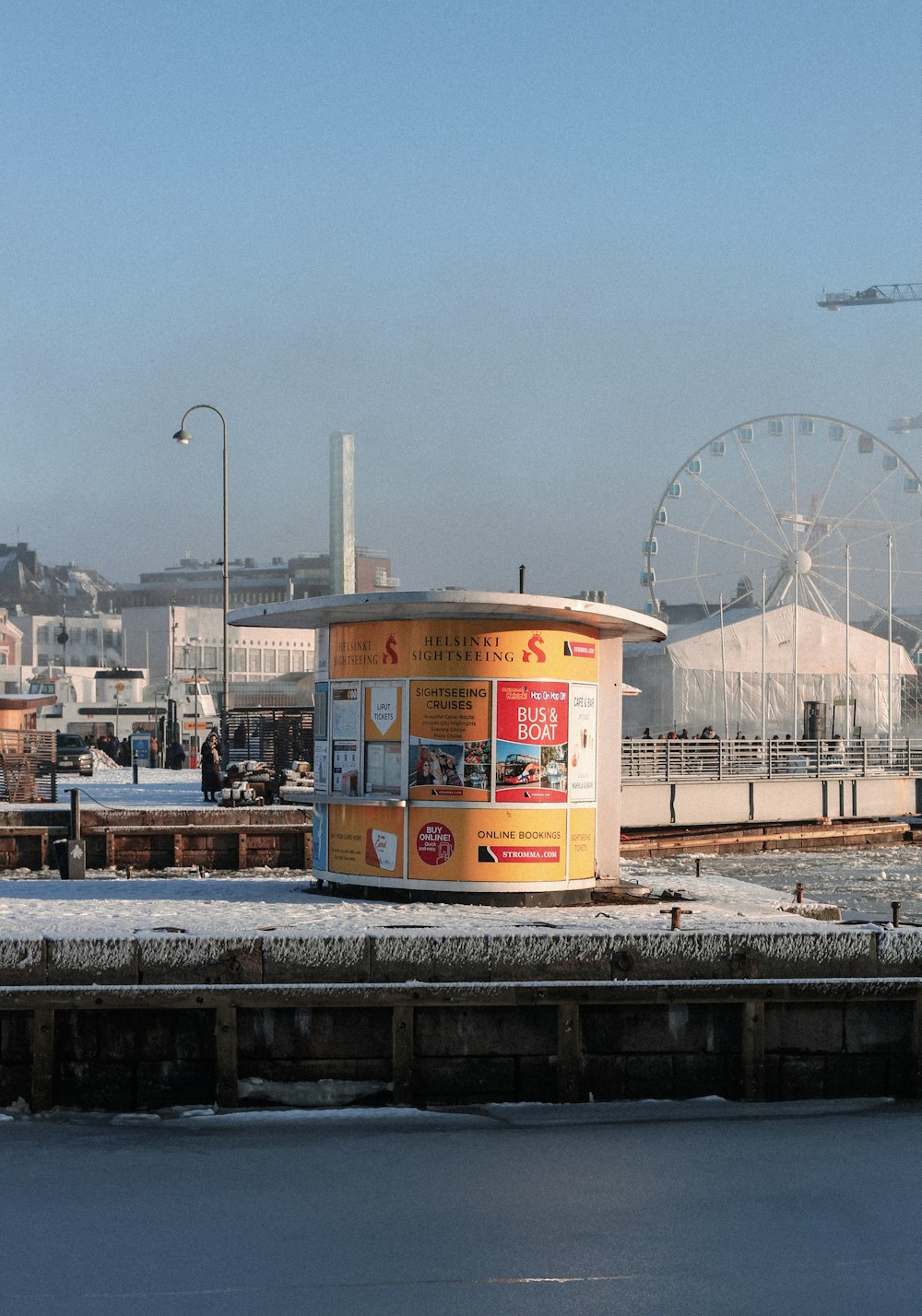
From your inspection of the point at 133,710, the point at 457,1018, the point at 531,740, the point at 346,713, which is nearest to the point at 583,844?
the point at 531,740

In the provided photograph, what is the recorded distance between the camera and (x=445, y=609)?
15734 millimetres

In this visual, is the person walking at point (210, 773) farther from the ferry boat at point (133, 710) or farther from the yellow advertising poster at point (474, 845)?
the ferry boat at point (133, 710)

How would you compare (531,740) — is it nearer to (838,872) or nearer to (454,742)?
(454,742)

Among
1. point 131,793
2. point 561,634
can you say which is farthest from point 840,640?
point 561,634

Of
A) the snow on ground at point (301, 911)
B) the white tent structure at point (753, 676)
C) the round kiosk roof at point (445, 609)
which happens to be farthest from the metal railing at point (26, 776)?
the white tent structure at point (753, 676)

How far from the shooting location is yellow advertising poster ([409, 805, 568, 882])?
1566cm

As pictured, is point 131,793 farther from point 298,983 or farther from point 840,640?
point 840,640

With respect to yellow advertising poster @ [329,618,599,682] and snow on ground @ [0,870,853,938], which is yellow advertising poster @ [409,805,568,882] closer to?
snow on ground @ [0,870,853,938]

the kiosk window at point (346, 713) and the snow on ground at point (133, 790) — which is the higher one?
the kiosk window at point (346, 713)

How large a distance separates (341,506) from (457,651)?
81271 mm

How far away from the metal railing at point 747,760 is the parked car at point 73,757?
1756 cm

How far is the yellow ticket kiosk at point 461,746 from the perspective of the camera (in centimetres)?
1570

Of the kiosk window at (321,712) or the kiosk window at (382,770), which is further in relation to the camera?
the kiosk window at (321,712)

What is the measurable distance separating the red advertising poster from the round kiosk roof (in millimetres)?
700
